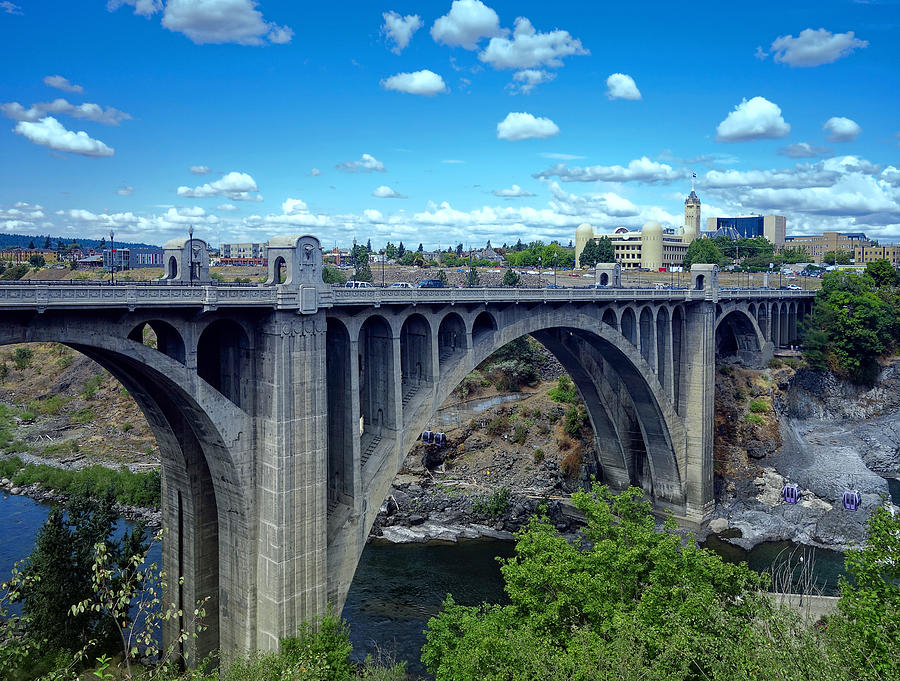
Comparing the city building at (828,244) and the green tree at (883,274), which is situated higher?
the city building at (828,244)

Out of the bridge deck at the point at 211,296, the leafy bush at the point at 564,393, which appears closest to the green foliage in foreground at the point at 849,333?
the leafy bush at the point at 564,393

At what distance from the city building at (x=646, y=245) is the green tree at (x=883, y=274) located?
1417 inches

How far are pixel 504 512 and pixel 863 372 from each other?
39.9 meters

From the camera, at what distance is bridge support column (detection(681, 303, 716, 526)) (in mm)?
45438

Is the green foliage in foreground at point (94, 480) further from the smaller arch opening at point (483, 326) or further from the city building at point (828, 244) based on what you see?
the city building at point (828, 244)

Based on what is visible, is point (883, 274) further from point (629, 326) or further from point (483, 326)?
point (483, 326)

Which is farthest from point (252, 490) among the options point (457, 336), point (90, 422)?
point (90, 422)

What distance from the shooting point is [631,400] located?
4503cm

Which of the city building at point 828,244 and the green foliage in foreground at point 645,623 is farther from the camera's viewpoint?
the city building at point 828,244

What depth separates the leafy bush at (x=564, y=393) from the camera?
5935 centimetres

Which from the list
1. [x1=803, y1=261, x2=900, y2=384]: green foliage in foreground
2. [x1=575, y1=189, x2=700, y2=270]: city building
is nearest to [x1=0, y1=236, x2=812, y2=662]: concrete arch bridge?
[x1=803, y1=261, x2=900, y2=384]: green foliage in foreground

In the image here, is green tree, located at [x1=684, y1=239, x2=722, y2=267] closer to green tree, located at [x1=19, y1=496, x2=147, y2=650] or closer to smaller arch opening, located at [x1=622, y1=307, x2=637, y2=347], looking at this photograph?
smaller arch opening, located at [x1=622, y1=307, x2=637, y2=347]

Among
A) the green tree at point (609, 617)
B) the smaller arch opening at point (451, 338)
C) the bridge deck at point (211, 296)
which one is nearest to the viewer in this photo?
the bridge deck at point (211, 296)

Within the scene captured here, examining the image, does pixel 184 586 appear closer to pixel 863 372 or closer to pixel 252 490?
pixel 252 490
